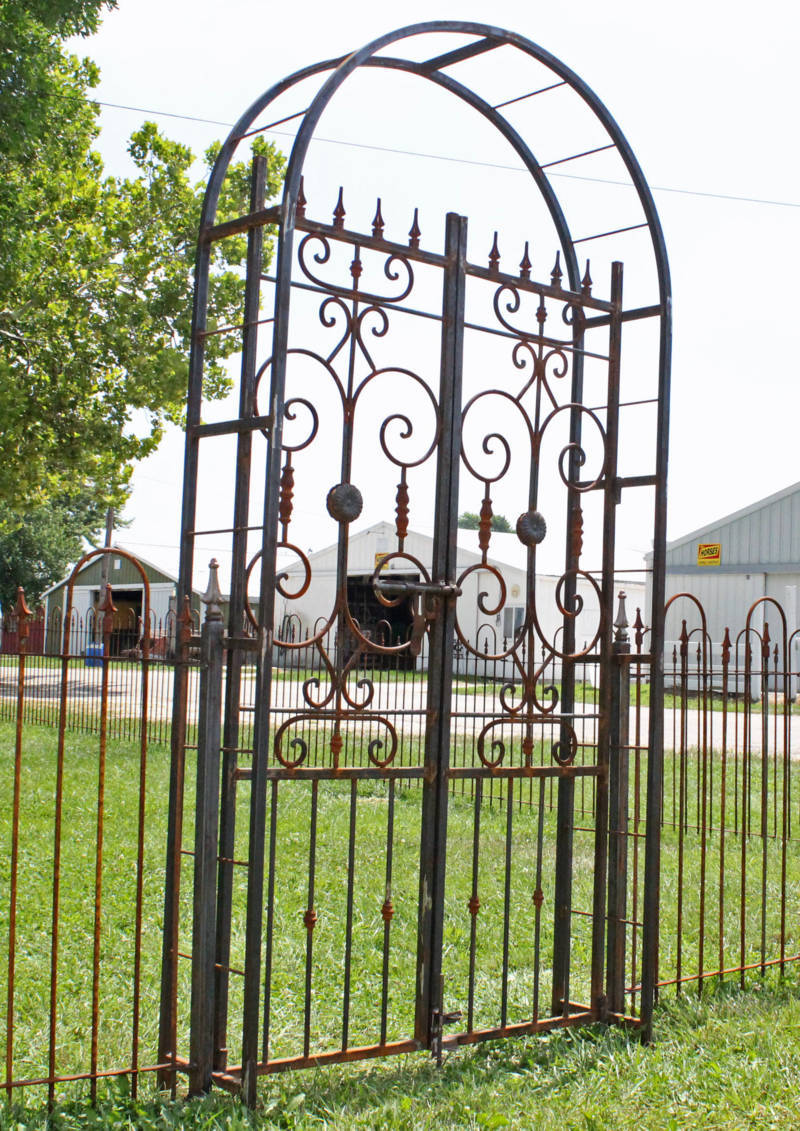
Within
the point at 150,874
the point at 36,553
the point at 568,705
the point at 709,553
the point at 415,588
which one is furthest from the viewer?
the point at 36,553

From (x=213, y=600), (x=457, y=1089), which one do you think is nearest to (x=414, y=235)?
(x=213, y=600)

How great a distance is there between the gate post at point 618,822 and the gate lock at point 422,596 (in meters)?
0.99

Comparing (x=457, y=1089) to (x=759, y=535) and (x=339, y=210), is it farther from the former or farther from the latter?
(x=759, y=535)

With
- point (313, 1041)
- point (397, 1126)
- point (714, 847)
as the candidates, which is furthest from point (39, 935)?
point (714, 847)

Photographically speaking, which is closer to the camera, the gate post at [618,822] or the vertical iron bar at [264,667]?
the vertical iron bar at [264,667]

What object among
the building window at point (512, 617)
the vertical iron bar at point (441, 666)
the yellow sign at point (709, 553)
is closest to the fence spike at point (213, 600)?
the vertical iron bar at point (441, 666)

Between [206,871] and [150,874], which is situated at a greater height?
[206,871]

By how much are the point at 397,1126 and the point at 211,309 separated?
1437 cm

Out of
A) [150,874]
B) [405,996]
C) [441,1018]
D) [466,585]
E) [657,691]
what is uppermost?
[466,585]

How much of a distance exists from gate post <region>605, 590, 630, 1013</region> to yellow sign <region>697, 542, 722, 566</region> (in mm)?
22339

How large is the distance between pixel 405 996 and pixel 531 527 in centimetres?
247

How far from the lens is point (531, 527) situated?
4.94 metres

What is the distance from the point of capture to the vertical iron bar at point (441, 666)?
172 inches

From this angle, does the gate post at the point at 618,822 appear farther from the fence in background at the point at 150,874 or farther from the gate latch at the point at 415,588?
the gate latch at the point at 415,588
